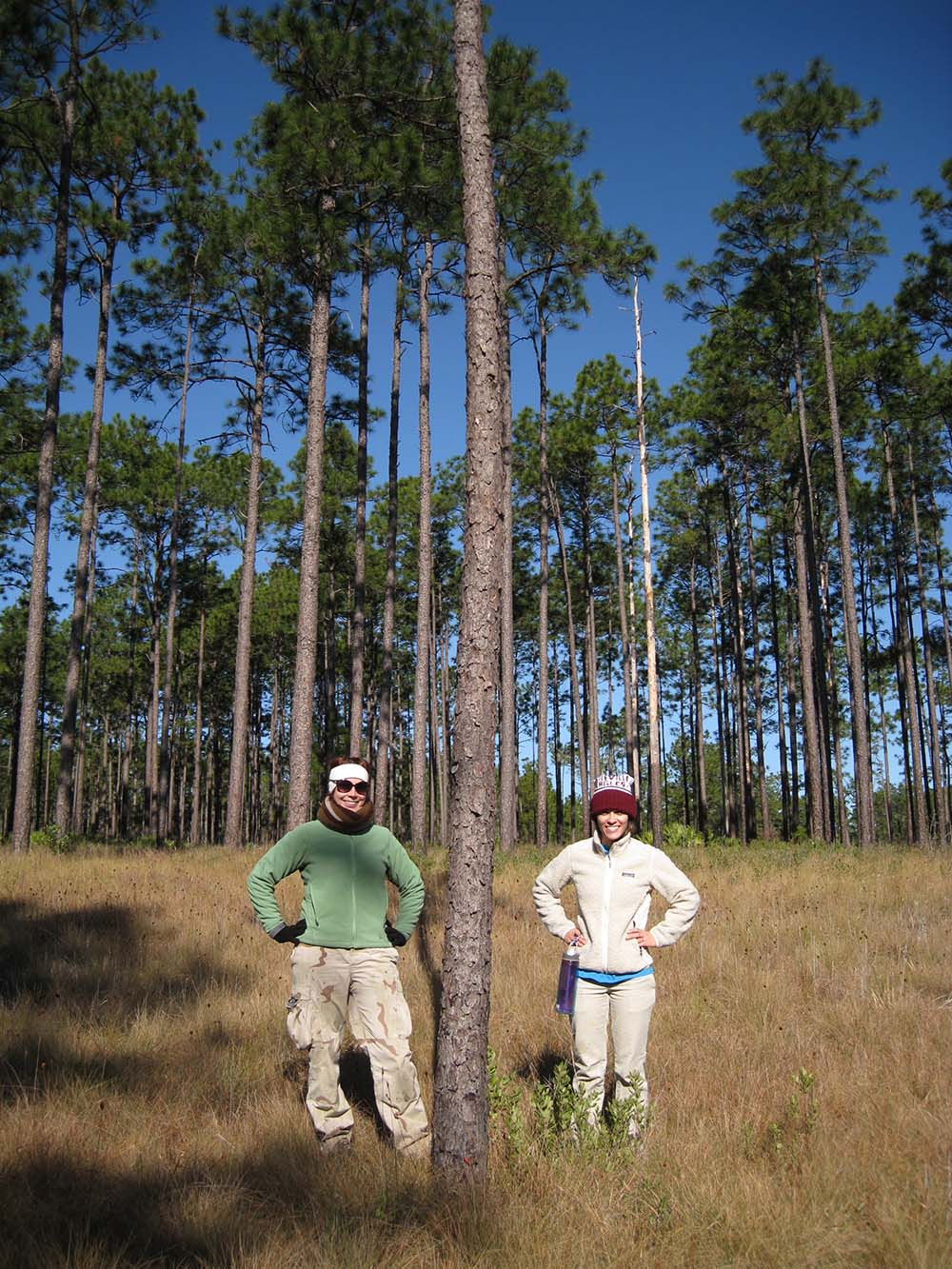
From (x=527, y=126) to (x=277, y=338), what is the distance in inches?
222

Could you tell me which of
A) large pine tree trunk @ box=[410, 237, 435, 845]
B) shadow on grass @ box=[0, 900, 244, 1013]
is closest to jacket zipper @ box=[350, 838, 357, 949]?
shadow on grass @ box=[0, 900, 244, 1013]

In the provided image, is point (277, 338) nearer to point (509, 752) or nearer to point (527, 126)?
point (527, 126)

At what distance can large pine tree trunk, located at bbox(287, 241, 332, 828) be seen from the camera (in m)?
10.4

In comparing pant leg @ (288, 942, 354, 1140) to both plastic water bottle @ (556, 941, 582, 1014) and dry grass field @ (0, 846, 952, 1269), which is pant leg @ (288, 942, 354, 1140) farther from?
plastic water bottle @ (556, 941, 582, 1014)

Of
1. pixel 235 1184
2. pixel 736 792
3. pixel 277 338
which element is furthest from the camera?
pixel 736 792

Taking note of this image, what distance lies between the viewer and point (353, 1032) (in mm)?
4105

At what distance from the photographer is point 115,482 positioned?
24.5 m

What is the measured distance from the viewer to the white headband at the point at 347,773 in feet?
14.2

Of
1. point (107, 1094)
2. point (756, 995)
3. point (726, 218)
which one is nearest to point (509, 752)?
point (756, 995)

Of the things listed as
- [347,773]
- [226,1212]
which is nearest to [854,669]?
[347,773]

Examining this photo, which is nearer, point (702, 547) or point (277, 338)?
point (277, 338)

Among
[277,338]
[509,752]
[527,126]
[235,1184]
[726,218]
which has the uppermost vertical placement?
[726,218]

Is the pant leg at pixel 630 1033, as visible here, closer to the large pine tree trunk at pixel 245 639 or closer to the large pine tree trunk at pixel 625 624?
the large pine tree trunk at pixel 245 639

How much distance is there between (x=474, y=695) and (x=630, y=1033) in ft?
5.96
